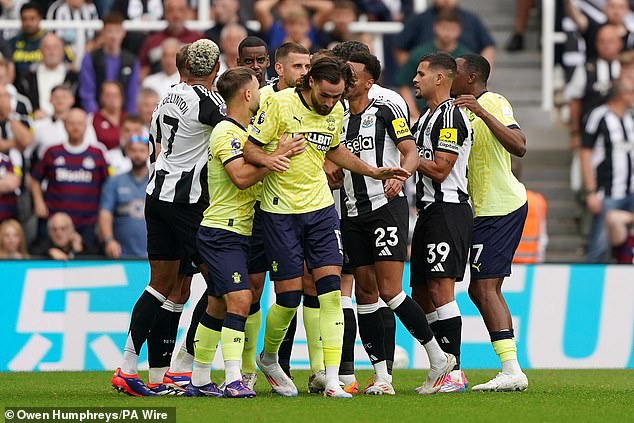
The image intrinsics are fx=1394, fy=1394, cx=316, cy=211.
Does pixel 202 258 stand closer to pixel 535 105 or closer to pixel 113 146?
pixel 113 146

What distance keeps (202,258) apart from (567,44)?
10.4 m

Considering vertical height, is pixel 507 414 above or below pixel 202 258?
below

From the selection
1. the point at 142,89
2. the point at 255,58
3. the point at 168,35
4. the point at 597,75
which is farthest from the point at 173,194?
the point at 597,75

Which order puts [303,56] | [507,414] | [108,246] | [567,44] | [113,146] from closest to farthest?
[507,414] < [303,56] < [108,246] < [113,146] < [567,44]

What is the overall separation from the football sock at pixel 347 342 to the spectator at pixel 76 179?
5.99 m

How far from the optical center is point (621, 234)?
1708cm

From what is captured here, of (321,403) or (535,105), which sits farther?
(535,105)

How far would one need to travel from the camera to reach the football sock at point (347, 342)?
35.8 ft

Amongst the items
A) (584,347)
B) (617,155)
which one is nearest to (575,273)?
(584,347)

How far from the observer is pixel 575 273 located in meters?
14.6

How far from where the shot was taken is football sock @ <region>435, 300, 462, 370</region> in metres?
10.9

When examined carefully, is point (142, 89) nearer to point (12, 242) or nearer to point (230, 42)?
point (230, 42)

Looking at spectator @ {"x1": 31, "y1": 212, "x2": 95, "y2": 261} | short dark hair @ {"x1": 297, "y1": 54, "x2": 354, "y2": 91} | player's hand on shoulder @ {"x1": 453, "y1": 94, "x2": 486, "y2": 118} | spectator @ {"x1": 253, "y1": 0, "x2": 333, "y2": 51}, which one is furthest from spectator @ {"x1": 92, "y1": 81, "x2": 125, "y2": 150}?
short dark hair @ {"x1": 297, "y1": 54, "x2": 354, "y2": 91}

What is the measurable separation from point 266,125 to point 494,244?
7.15ft
